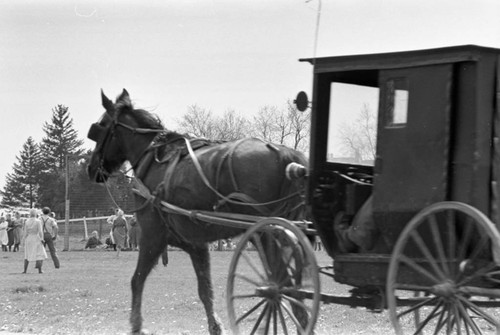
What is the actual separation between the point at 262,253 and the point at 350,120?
4.37 ft

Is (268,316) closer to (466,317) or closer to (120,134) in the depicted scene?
(466,317)

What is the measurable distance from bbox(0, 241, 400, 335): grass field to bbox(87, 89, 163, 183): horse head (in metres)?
1.43

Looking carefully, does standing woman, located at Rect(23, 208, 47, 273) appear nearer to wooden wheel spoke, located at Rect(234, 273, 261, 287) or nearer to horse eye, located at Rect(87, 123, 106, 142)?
horse eye, located at Rect(87, 123, 106, 142)

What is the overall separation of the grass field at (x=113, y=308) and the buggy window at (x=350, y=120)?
3467mm

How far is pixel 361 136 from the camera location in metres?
7.93

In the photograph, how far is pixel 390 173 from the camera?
6934 mm

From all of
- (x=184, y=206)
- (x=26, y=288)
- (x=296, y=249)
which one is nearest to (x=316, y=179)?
(x=296, y=249)

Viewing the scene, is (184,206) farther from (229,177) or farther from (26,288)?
(26,288)

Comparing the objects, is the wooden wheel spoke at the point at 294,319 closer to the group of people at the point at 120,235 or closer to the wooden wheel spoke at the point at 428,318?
the wooden wheel spoke at the point at 428,318

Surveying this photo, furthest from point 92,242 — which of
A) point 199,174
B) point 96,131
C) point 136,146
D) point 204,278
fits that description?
point 199,174

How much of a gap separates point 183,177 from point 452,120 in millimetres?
4063

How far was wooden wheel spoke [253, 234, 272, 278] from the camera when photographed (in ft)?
25.5

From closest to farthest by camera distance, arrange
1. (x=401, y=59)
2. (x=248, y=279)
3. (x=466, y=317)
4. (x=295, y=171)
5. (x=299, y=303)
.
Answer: (x=466, y=317)
(x=401, y=59)
(x=299, y=303)
(x=248, y=279)
(x=295, y=171)

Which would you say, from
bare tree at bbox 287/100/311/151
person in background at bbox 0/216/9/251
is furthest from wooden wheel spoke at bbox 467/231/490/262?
person in background at bbox 0/216/9/251
